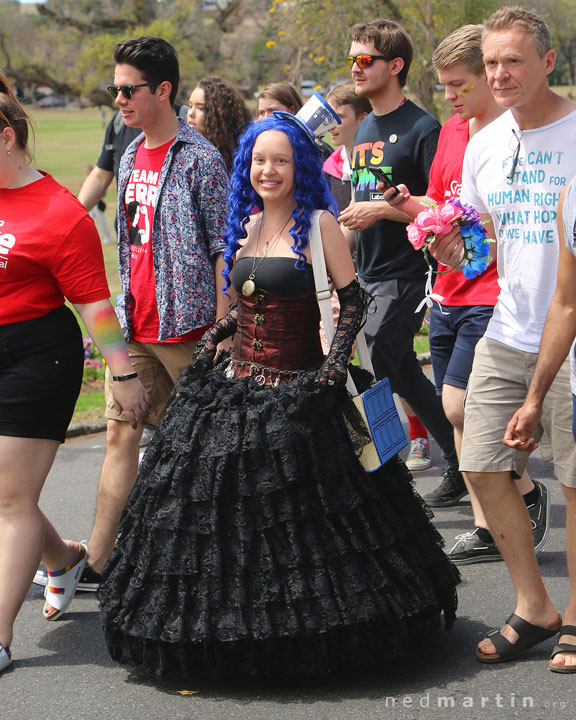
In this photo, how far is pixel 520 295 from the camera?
389cm

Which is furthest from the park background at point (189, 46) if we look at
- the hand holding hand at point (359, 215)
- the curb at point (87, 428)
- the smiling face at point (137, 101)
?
the hand holding hand at point (359, 215)

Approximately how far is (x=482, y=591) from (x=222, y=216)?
82.3 inches

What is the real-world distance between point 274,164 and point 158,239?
37.0 inches

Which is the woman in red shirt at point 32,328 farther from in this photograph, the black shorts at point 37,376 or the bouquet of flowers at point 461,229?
the bouquet of flowers at point 461,229

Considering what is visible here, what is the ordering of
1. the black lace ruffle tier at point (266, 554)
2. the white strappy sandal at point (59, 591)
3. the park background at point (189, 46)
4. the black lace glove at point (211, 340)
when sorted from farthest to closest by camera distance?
the park background at point (189, 46) → the white strappy sandal at point (59, 591) → the black lace glove at point (211, 340) → the black lace ruffle tier at point (266, 554)

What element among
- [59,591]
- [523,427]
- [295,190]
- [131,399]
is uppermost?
[295,190]

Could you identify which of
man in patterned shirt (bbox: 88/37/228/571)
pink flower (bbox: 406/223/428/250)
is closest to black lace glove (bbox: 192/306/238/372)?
man in patterned shirt (bbox: 88/37/228/571)

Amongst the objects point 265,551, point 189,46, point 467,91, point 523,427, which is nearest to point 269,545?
point 265,551

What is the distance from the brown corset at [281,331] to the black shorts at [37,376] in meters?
0.74

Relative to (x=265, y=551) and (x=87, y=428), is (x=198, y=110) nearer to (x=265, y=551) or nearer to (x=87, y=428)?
(x=87, y=428)

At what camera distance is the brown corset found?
397 centimetres

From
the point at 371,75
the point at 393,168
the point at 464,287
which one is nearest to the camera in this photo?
the point at 464,287

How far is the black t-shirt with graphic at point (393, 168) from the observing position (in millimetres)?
5480

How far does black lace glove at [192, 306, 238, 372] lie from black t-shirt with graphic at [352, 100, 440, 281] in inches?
60.3
